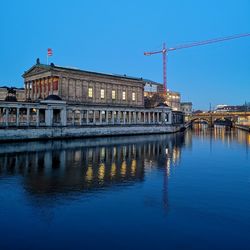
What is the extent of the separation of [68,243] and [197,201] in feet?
30.1

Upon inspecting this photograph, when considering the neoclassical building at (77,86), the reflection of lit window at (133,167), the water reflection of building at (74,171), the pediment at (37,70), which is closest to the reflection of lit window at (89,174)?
the water reflection of building at (74,171)

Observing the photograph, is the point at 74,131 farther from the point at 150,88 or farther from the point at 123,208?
the point at 150,88

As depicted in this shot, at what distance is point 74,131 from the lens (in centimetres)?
7388

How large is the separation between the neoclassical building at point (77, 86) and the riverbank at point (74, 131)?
624 inches

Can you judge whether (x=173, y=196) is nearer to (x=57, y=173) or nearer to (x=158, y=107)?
(x=57, y=173)

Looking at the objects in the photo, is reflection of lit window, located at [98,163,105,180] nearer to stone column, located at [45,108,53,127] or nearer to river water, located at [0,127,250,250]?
river water, located at [0,127,250,250]

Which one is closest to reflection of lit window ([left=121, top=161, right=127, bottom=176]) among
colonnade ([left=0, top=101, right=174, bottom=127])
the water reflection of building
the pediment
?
the water reflection of building

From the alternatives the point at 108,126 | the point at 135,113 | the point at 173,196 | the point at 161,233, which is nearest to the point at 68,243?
the point at 161,233

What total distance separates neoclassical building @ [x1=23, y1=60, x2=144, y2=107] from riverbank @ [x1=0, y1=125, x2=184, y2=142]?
1586 cm

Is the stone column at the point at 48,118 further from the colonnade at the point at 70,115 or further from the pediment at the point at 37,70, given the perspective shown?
the pediment at the point at 37,70

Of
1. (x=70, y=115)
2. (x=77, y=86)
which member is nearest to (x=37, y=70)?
(x=77, y=86)

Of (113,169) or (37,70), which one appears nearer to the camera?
(113,169)

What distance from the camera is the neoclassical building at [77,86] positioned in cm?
9075

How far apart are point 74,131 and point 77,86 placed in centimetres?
2526
